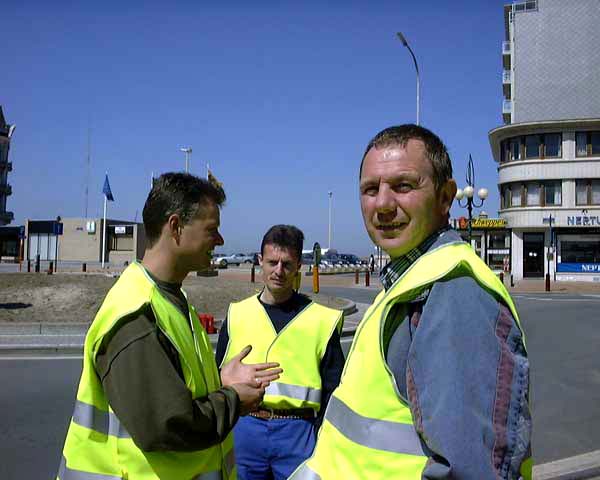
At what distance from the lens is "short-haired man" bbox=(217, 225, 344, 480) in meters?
3.01

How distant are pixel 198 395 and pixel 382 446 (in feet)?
2.69

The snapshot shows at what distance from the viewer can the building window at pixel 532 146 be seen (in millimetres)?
42062

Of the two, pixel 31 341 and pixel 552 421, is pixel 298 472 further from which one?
pixel 31 341

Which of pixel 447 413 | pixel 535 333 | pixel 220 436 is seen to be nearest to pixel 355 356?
pixel 447 413

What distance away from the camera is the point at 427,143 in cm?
169

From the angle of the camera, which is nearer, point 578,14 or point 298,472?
point 298,472

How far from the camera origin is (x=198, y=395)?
2.03 meters

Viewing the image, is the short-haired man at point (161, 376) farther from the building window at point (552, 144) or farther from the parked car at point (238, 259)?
the parked car at point (238, 259)

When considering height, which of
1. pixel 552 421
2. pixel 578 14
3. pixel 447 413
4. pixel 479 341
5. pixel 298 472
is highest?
pixel 578 14

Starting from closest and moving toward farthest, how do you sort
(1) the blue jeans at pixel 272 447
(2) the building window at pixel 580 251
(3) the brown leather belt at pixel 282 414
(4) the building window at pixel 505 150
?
(1) the blue jeans at pixel 272 447 → (3) the brown leather belt at pixel 282 414 → (2) the building window at pixel 580 251 → (4) the building window at pixel 505 150

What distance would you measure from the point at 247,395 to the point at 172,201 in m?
0.82

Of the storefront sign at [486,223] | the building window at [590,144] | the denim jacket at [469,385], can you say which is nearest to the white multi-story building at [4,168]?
the storefront sign at [486,223]

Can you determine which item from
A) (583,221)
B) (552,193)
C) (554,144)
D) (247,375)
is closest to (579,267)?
(583,221)

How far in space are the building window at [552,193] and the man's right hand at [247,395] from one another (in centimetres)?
4374
